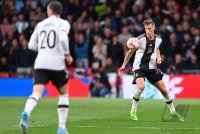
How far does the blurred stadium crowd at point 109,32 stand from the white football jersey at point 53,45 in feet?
48.9

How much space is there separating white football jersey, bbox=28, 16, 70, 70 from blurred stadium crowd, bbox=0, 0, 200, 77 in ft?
48.9

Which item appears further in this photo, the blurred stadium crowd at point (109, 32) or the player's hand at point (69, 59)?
the blurred stadium crowd at point (109, 32)

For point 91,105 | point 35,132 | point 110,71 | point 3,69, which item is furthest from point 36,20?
point 35,132

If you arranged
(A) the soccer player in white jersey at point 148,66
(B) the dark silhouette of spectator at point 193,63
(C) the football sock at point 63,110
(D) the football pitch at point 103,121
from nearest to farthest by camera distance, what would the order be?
(C) the football sock at point 63,110
(D) the football pitch at point 103,121
(A) the soccer player in white jersey at point 148,66
(B) the dark silhouette of spectator at point 193,63

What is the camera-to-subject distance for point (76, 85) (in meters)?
27.0

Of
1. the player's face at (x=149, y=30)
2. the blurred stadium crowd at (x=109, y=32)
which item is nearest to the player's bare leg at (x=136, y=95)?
the player's face at (x=149, y=30)

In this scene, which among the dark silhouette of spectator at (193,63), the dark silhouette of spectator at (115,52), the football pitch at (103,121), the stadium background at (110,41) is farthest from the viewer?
the dark silhouette of spectator at (115,52)

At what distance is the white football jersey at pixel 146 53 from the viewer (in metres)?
15.4

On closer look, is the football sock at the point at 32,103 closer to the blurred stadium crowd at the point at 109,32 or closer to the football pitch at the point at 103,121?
the football pitch at the point at 103,121

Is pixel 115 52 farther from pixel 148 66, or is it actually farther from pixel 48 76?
pixel 48 76

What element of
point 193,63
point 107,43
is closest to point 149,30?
point 193,63

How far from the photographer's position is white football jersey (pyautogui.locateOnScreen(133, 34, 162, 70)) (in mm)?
15398

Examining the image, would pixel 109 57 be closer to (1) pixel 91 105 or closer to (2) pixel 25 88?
(2) pixel 25 88

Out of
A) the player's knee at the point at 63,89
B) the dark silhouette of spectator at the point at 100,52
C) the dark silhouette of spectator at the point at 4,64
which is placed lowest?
the dark silhouette of spectator at the point at 4,64
